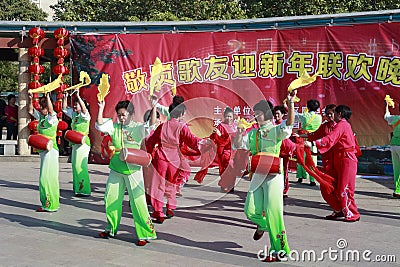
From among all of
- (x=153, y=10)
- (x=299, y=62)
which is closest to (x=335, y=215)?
(x=299, y=62)

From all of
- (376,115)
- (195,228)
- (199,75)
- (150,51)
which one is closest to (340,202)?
(195,228)

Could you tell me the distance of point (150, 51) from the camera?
501 inches

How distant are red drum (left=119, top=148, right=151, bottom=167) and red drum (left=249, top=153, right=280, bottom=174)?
1156 millimetres

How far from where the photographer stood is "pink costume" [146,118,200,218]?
6871mm

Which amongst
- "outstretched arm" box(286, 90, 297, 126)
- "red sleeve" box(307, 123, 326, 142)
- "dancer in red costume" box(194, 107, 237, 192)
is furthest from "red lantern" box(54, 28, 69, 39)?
"outstretched arm" box(286, 90, 297, 126)

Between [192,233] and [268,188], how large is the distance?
4.81 ft

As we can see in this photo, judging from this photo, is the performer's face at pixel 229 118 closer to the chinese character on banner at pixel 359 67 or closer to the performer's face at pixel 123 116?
the performer's face at pixel 123 116

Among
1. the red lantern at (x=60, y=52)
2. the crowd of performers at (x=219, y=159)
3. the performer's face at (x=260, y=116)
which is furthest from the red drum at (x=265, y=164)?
the red lantern at (x=60, y=52)

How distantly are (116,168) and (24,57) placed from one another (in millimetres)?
8799

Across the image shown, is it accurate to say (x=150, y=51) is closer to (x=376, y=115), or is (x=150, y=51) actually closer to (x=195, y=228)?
(x=376, y=115)

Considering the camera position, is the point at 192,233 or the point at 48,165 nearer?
the point at 192,233

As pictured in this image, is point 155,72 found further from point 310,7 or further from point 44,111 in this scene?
point 310,7

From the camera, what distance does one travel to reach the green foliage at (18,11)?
32562 millimetres

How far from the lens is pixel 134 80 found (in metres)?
12.7
